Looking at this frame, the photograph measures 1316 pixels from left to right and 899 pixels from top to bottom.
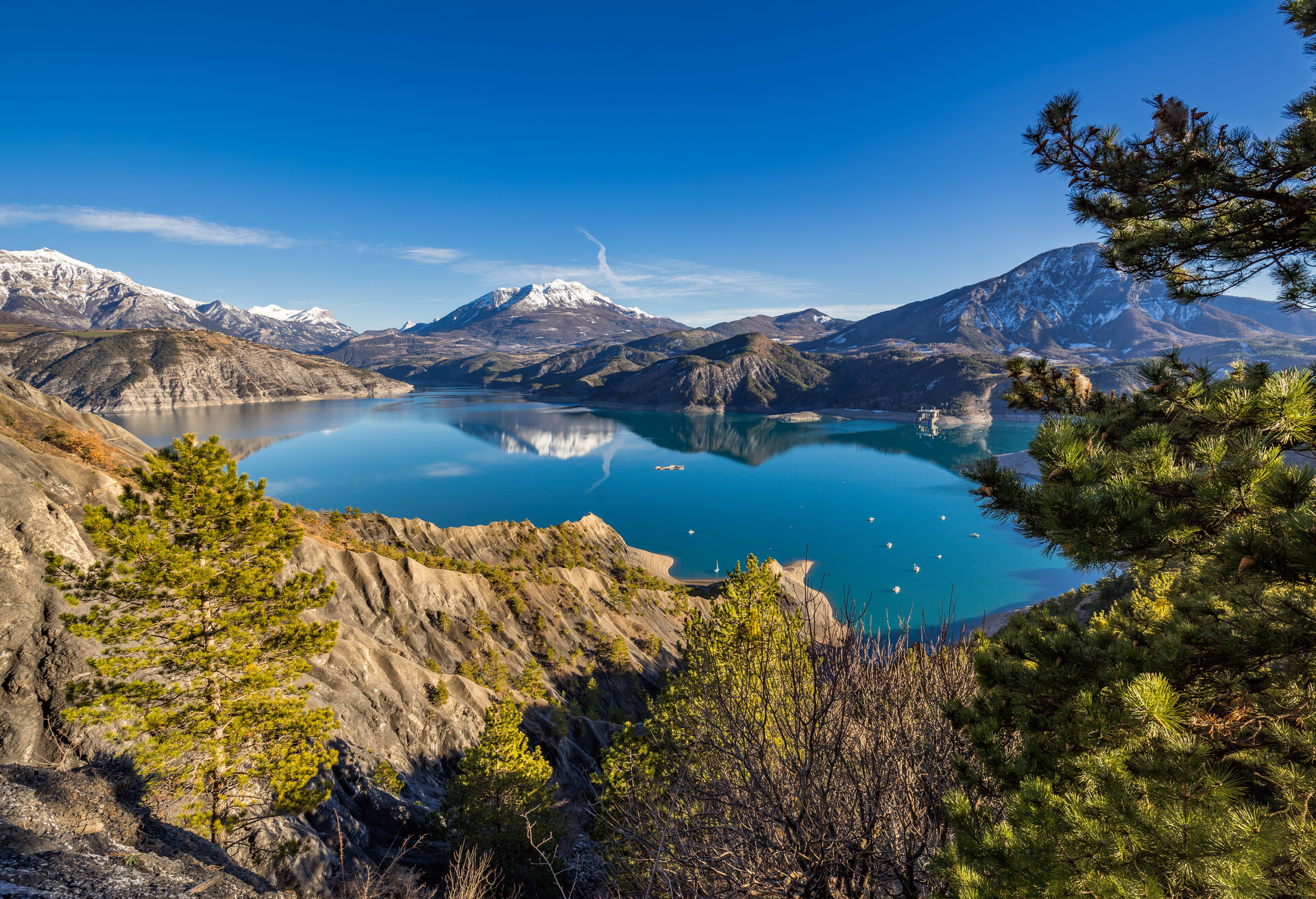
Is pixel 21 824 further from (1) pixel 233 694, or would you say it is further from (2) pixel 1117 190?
(2) pixel 1117 190

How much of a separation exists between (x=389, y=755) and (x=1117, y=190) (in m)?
19.1

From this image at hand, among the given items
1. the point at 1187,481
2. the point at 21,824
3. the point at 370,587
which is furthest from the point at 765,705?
the point at 370,587

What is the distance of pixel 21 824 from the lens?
556 cm

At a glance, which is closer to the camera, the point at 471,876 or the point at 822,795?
the point at 822,795

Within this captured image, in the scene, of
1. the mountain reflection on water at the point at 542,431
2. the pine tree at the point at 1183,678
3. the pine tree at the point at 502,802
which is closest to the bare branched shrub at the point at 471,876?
the pine tree at the point at 502,802

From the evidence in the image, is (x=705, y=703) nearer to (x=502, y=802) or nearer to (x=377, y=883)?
(x=502, y=802)

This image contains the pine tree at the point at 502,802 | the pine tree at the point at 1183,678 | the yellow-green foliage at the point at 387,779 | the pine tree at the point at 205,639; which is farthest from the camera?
the yellow-green foliage at the point at 387,779

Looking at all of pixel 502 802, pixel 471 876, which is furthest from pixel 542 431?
pixel 471 876

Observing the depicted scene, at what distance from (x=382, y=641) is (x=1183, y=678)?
21297mm

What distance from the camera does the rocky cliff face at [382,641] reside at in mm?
9461

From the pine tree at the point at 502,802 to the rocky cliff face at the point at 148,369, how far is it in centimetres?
17277

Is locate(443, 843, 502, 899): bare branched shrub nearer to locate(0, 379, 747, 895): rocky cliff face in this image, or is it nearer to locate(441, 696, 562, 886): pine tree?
locate(441, 696, 562, 886): pine tree

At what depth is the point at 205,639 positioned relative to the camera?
353 inches

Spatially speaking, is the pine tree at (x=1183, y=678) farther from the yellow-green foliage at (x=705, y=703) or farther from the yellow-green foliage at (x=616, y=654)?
the yellow-green foliage at (x=616, y=654)
